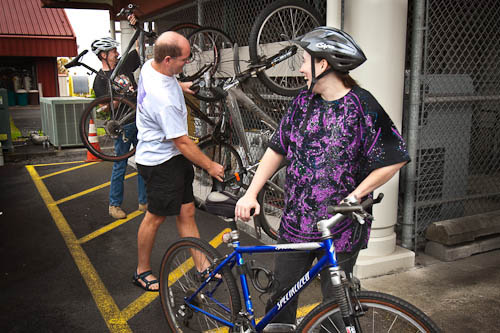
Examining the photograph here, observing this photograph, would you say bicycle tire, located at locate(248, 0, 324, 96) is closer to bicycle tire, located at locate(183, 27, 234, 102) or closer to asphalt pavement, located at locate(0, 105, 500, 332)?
bicycle tire, located at locate(183, 27, 234, 102)

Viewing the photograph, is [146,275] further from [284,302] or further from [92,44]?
[92,44]

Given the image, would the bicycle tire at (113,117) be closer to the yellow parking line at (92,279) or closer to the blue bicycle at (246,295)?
the yellow parking line at (92,279)

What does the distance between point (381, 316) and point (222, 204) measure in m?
1.06

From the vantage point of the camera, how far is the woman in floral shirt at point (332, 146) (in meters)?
2.25

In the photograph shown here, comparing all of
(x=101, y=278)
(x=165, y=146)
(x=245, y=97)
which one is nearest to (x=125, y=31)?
(x=245, y=97)

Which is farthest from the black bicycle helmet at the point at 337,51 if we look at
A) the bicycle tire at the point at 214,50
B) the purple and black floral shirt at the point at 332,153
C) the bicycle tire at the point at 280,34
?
the bicycle tire at the point at 214,50

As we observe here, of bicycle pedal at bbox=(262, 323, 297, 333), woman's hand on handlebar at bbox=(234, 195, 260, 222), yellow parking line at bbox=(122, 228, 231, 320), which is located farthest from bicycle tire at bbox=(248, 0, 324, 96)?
bicycle pedal at bbox=(262, 323, 297, 333)

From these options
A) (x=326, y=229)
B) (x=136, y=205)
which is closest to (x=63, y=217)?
(x=136, y=205)

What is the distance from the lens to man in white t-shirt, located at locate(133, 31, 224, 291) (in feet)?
11.6

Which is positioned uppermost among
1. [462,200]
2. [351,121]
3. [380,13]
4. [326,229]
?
[380,13]

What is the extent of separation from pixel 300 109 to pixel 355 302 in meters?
A: 0.98

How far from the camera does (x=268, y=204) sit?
5.25 metres

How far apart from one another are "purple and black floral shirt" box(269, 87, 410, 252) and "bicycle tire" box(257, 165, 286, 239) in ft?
→ 8.06

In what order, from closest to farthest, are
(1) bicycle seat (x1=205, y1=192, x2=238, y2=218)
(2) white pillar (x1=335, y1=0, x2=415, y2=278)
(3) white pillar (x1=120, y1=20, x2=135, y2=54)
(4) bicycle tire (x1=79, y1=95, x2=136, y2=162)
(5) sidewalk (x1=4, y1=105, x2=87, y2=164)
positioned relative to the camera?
(1) bicycle seat (x1=205, y1=192, x2=238, y2=218) < (2) white pillar (x1=335, y1=0, x2=415, y2=278) < (4) bicycle tire (x1=79, y1=95, x2=136, y2=162) < (5) sidewalk (x1=4, y1=105, x2=87, y2=164) < (3) white pillar (x1=120, y1=20, x2=135, y2=54)
